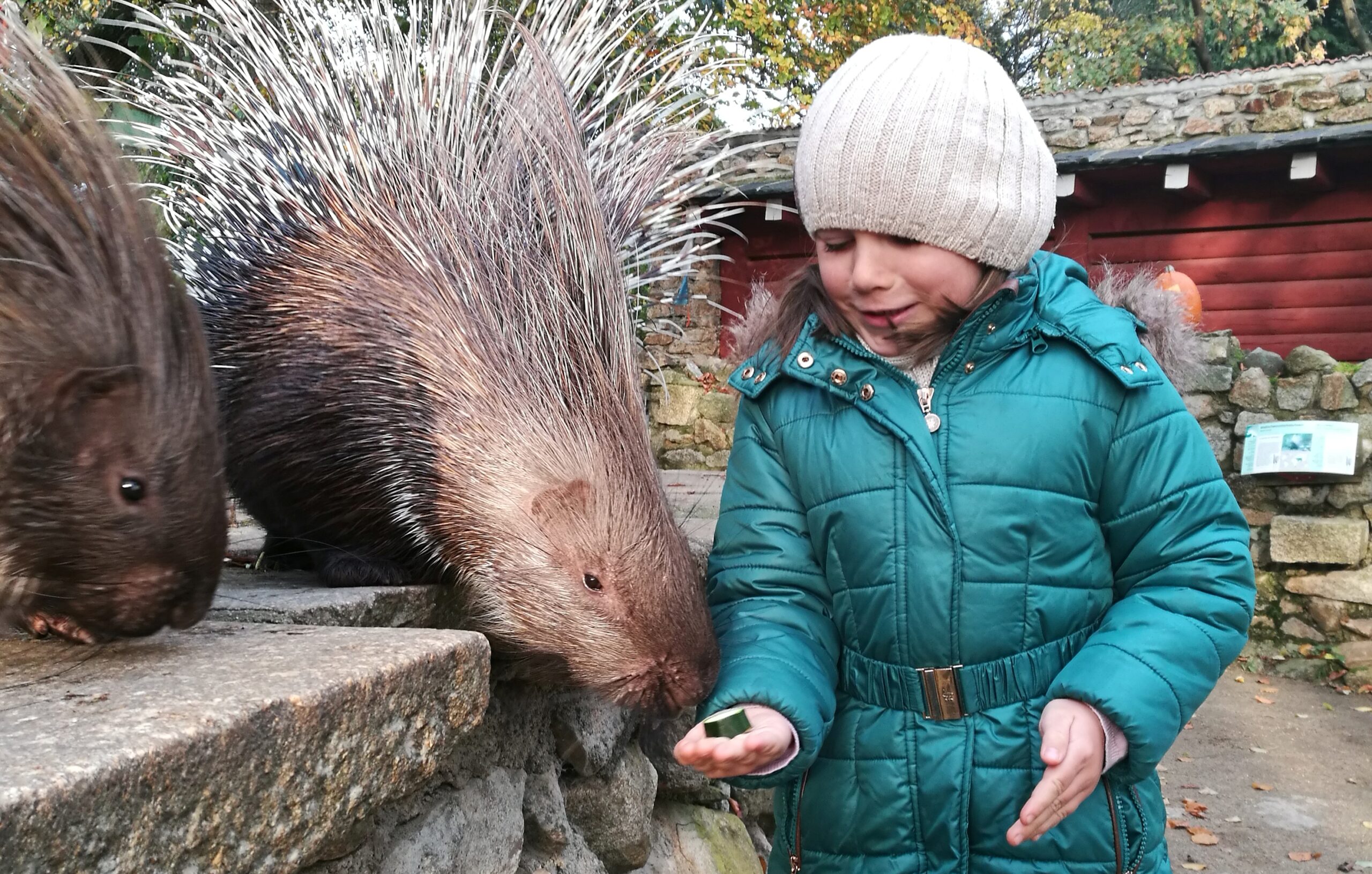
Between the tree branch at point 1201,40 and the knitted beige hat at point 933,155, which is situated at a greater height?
the tree branch at point 1201,40

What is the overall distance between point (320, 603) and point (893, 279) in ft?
2.65

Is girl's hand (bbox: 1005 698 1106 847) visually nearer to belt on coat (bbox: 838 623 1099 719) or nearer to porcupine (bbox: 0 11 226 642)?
belt on coat (bbox: 838 623 1099 719)

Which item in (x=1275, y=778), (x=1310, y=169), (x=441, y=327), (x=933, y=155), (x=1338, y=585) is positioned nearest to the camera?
(x=933, y=155)

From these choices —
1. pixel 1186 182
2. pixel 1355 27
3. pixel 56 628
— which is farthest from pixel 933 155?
pixel 1355 27

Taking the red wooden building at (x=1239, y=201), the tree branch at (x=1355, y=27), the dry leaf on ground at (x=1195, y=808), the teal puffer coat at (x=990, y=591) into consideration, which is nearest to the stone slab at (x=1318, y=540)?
the dry leaf on ground at (x=1195, y=808)

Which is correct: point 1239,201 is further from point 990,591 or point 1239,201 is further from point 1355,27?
point 1355,27

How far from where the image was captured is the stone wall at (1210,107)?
8.05 meters

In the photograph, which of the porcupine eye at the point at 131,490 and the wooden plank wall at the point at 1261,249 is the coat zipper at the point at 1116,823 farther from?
the wooden plank wall at the point at 1261,249

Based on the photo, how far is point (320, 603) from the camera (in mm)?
1325

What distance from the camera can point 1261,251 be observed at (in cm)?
829

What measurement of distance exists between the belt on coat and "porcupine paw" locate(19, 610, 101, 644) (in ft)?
2.93

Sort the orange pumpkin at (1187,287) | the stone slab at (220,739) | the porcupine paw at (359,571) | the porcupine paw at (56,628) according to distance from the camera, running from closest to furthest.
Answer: the stone slab at (220,739), the porcupine paw at (56,628), the porcupine paw at (359,571), the orange pumpkin at (1187,287)

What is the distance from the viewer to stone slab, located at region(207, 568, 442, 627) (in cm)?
130

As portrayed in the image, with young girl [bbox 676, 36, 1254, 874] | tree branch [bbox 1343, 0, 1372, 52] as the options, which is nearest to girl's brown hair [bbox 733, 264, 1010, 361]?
young girl [bbox 676, 36, 1254, 874]
